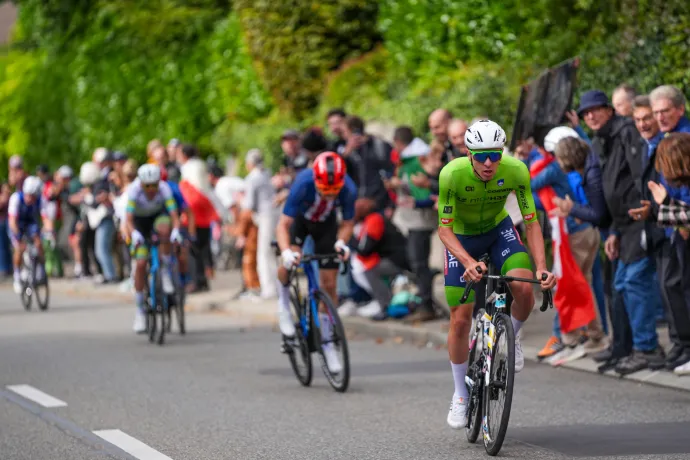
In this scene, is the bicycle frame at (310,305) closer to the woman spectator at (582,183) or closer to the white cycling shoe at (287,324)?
the white cycling shoe at (287,324)

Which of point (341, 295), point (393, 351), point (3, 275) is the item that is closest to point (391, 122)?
point (341, 295)

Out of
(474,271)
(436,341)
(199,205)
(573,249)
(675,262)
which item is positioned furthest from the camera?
(199,205)

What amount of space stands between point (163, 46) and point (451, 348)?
24661mm

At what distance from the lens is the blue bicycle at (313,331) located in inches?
440

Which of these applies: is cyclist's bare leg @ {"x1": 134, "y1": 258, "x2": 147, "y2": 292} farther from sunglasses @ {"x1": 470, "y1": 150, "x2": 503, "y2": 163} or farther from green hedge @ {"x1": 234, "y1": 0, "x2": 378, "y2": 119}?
green hedge @ {"x1": 234, "y1": 0, "x2": 378, "y2": 119}

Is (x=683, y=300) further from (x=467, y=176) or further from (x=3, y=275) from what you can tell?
(x=3, y=275)

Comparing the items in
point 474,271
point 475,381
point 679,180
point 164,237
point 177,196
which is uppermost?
point 177,196

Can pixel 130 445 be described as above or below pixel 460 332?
below

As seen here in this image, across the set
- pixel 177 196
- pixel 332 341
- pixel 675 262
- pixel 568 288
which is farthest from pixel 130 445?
pixel 177 196

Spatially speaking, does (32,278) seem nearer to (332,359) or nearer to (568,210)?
(332,359)

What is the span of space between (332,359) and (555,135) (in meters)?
2.66

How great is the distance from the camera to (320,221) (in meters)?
12.1

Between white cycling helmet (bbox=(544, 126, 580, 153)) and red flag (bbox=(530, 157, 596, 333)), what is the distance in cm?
22

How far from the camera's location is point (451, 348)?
9039 mm
